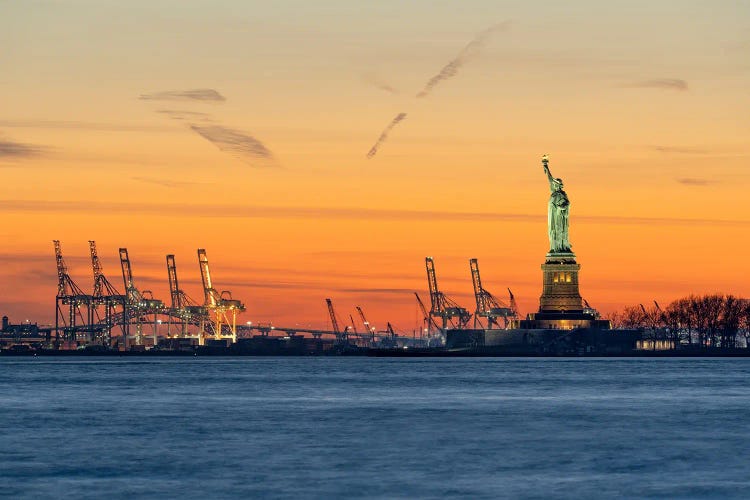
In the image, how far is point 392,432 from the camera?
7600 centimetres

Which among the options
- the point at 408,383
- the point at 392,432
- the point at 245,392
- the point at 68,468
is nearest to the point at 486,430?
the point at 392,432

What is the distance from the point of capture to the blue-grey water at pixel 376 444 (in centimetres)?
5353

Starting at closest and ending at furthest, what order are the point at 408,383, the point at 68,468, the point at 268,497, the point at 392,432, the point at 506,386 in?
the point at 268,497 < the point at 68,468 < the point at 392,432 < the point at 506,386 < the point at 408,383

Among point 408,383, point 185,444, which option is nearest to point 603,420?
point 185,444

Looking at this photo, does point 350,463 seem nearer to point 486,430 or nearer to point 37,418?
point 486,430

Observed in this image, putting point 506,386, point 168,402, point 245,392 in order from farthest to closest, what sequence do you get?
point 506,386
point 245,392
point 168,402

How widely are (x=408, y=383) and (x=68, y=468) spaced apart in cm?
8480

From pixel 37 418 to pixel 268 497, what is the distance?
39549 mm

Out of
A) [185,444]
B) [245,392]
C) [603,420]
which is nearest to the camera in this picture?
[185,444]

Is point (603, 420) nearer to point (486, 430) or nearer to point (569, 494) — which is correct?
point (486, 430)

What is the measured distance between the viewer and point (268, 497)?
167 feet

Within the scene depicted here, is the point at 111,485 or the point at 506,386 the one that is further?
the point at 506,386

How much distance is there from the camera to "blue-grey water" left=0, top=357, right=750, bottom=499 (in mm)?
53531

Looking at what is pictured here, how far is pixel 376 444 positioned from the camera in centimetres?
6906
